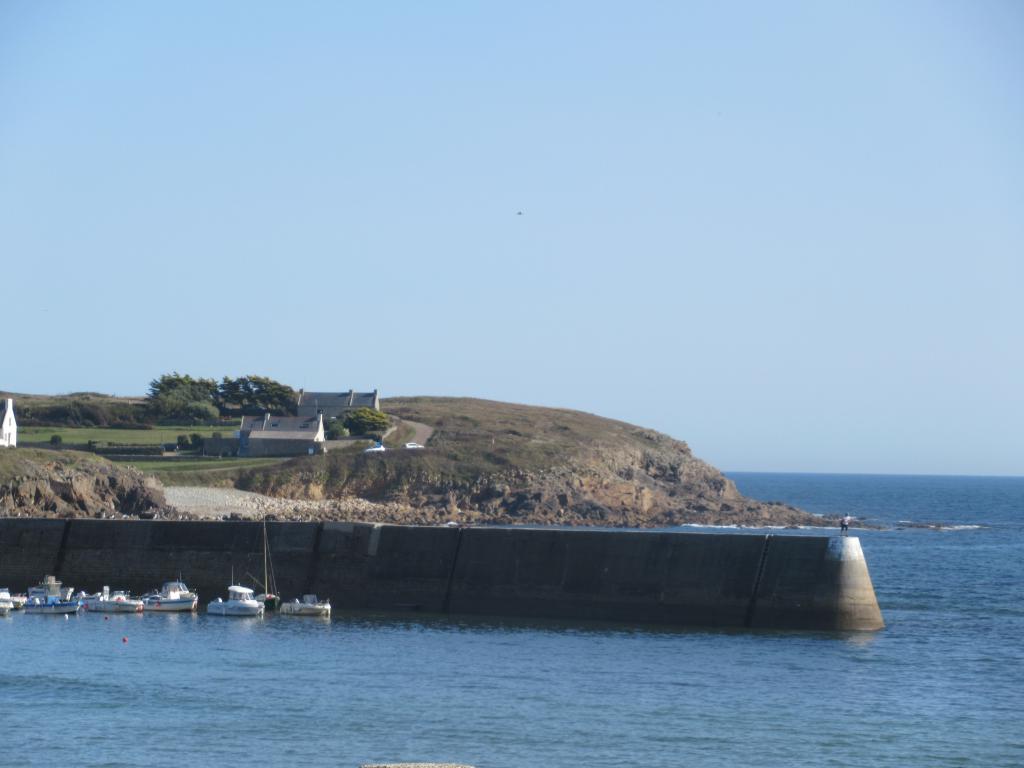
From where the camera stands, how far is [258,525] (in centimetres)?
5253

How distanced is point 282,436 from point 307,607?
6371 cm

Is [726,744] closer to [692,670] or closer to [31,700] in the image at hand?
[692,670]

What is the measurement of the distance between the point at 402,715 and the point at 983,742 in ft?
45.2

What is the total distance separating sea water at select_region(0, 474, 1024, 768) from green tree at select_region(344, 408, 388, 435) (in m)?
68.9

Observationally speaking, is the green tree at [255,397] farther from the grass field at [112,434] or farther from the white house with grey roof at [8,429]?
the white house with grey roof at [8,429]

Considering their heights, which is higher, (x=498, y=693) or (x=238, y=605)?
(x=498, y=693)

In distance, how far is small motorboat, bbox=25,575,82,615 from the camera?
165 feet

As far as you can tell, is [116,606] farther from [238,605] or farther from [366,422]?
[366,422]

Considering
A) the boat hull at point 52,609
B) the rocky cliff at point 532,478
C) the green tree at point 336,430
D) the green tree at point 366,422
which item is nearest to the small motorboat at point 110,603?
the boat hull at point 52,609

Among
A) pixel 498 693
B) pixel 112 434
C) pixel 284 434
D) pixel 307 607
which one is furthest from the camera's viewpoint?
pixel 112 434

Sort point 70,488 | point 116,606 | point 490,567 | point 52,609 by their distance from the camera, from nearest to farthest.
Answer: point 490,567, point 52,609, point 116,606, point 70,488

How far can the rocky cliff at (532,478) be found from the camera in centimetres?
10200

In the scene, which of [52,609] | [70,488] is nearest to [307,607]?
[52,609]

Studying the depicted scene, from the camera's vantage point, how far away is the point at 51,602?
166ft
